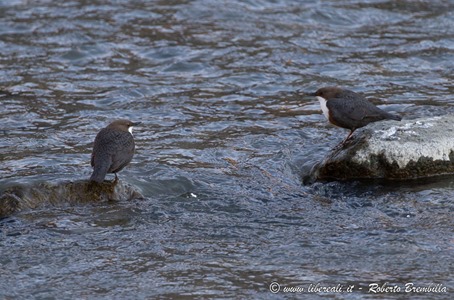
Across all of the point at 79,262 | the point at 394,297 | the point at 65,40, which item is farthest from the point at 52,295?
the point at 65,40

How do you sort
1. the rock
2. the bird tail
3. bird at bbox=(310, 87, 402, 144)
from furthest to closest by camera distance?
bird at bbox=(310, 87, 402, 144) < the rock < the bird tail

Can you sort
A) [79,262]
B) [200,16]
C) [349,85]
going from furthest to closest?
[200,16], [349,85], [79,262]

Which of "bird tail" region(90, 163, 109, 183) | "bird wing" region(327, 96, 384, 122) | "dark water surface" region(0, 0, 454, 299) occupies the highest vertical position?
"bird wing" region(327, 96, 384, 122)

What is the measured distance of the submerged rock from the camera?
259 inches

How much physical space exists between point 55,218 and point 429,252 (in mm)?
2573

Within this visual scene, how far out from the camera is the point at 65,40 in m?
11.6

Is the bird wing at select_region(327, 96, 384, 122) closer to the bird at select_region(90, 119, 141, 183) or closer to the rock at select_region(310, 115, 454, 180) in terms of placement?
the rock at select_region(310, 115, 454, 180)

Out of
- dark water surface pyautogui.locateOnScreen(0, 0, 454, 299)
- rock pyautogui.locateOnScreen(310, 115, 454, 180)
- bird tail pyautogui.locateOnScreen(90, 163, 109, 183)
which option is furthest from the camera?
rock pyautogui.locateOnScreen(310, 115, 454, 180)

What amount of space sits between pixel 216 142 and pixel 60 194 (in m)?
2.11

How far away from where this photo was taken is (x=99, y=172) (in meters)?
6.58

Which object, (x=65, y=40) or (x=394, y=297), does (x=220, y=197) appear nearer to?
(x=394, y=297)

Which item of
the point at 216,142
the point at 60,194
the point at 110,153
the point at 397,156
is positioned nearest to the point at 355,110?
the point at 397,156

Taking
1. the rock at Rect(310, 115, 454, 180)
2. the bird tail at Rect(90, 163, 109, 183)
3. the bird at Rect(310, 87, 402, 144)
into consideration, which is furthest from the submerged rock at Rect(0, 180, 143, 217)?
the bird at Rect(310, 87, 402, 144)

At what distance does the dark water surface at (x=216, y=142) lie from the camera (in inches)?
216
